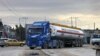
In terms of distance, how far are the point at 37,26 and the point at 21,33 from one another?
87.7 m

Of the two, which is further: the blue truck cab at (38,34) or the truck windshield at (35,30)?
the truck windshield at (35,30)

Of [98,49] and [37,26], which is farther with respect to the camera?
[37,26]

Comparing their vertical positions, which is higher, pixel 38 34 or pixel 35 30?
pixel 35 30

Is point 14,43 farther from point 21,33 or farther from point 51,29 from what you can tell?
point 21,33

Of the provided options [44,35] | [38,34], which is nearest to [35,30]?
[38,34]

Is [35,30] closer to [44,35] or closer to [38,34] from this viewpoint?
[38,34]

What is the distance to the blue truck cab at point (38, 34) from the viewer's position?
52438 mm

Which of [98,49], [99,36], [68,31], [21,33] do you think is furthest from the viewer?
[21,33]

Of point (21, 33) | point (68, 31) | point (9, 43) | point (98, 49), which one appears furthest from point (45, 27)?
point (21, 33)

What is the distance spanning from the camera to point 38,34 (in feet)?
172

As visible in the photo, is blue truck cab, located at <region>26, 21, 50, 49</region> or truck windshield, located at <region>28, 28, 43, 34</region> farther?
truck windshield, located at <region>28, 28, 43, 34</region>

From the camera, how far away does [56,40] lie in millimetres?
55469

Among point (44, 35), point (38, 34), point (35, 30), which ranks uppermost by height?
point (35, 30)

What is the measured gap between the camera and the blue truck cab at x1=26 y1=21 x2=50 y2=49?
172ft
